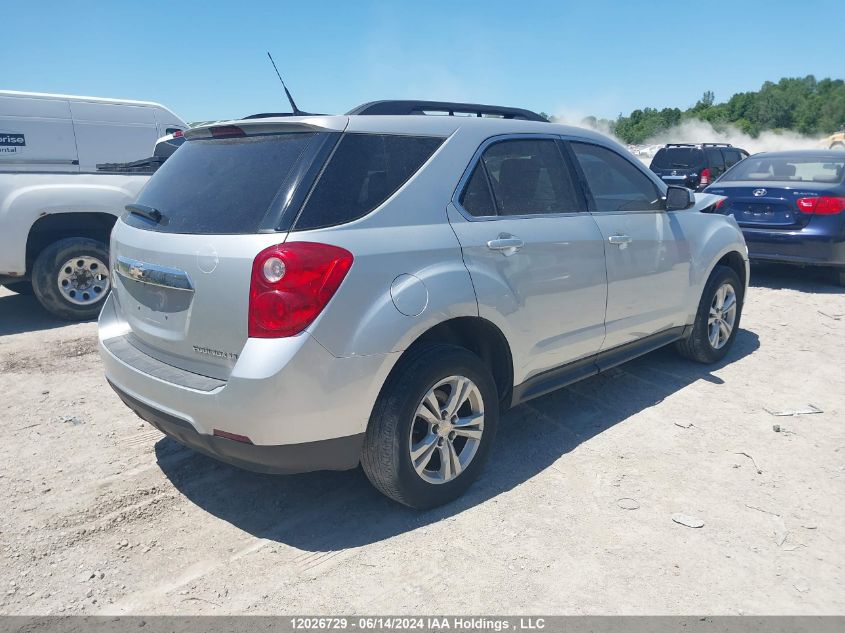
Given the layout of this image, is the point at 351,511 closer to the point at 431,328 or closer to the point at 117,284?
the point at 431,328

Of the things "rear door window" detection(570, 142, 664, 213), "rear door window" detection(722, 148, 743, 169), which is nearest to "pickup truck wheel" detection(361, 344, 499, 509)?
"rear door window" detection(570, 142, 664, 213)

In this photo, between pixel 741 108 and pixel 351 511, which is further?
pixel 741 108

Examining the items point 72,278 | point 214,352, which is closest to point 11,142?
point 72,278

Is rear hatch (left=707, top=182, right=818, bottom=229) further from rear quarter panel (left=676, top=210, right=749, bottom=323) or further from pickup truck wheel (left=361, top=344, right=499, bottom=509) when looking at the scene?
pickup truck wheel (left=361, top=344, right=499, bottom=509)

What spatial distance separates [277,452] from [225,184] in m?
1.21

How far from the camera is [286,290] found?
8.14 ft

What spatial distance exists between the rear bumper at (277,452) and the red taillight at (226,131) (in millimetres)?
1325

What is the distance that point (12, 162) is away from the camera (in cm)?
870

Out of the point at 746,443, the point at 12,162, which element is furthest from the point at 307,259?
the point at 12,162

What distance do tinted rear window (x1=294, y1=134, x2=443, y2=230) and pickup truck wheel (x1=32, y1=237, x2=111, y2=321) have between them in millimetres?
4379

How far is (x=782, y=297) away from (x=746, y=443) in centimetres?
451

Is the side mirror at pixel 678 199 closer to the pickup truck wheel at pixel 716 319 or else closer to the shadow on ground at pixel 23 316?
the pickup truck wheel at pixel 716 319

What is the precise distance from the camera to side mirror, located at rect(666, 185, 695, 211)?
173 inches

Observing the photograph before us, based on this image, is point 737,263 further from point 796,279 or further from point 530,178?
point 796,279
